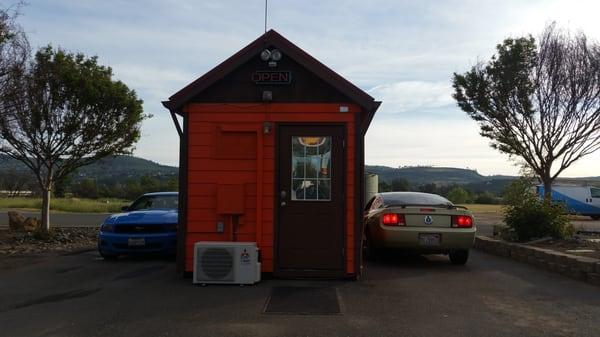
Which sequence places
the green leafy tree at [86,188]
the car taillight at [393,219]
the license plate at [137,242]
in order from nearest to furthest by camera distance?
the car taillight at [393,219], the license plate at [137,242], the green leafy tree at [86,188]

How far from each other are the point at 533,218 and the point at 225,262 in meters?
7.11

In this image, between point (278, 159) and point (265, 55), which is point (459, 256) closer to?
point (278, 159)

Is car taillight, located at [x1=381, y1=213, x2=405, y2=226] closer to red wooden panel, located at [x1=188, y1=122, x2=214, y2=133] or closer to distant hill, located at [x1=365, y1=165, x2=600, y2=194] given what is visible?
red wooden panel, located at [x1=188, y1=122, x2=214, y2=133]

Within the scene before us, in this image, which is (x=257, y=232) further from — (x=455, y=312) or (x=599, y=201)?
(x=599, y=201)

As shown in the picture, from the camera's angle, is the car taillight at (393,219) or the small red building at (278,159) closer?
the small red building at (278,159)

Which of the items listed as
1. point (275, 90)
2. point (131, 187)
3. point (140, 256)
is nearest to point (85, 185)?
point (131, 187)

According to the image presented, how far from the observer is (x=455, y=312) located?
629 centimetres

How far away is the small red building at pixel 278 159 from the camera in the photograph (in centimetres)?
809

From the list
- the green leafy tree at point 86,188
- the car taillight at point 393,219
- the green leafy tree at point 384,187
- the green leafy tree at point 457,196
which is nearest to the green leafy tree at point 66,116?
the car taillight at point 393,219

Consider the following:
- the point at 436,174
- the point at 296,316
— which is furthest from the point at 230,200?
the point at 436,174

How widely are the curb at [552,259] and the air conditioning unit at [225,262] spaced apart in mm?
4721

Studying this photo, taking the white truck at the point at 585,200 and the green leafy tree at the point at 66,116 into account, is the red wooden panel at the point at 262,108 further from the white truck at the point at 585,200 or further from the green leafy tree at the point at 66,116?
the white truck at the point at 585,200

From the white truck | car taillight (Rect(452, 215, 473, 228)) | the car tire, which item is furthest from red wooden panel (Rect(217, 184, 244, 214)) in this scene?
the white truck

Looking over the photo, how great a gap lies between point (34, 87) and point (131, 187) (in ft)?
137
